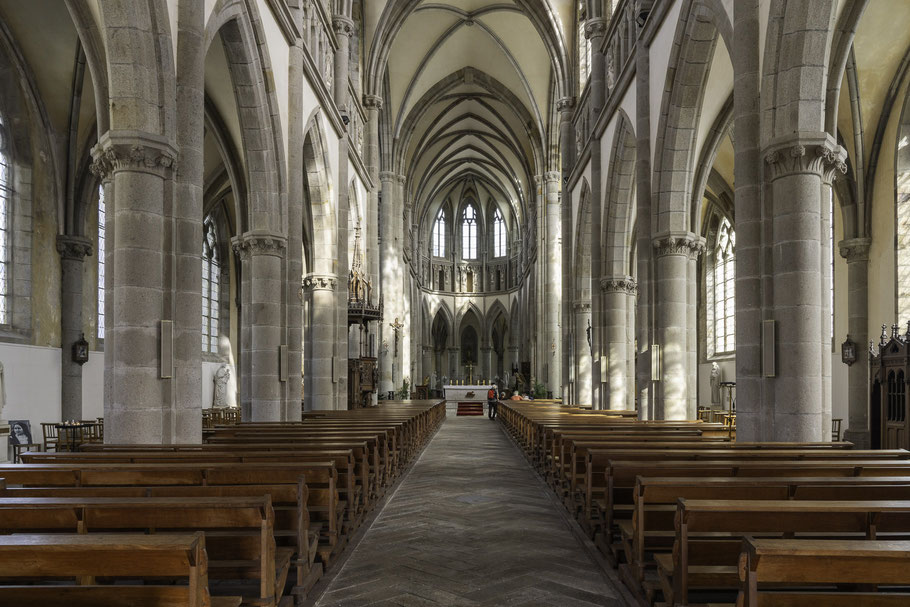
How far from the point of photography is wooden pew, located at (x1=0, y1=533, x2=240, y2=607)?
278cm

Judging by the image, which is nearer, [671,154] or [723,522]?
[723,522]

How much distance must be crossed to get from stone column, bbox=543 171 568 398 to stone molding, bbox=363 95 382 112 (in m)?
9.86

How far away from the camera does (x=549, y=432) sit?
1139cm

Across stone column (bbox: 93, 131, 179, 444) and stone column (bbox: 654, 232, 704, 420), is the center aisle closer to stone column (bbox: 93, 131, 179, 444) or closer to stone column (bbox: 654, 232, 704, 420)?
stone column (bbox: 93, 131, 179, 444)

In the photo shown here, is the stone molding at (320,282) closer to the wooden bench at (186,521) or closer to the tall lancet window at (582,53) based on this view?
the tall lancet window at (582,53)

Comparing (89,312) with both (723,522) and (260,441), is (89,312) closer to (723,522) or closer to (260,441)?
(260,441)

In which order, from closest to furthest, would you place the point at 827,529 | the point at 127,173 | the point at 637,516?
the point at 827,529
the point at 637,516
the point at 127,173

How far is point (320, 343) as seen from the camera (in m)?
18.9

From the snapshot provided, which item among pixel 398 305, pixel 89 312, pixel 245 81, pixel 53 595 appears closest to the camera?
pixel 53 595

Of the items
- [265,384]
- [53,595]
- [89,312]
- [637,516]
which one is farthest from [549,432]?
[89,312]

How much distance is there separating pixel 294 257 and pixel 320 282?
4.89 meters

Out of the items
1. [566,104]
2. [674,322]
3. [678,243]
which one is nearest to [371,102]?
[566,104]

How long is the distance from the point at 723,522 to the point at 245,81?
11.6 metres

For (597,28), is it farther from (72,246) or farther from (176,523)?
(176,523)
